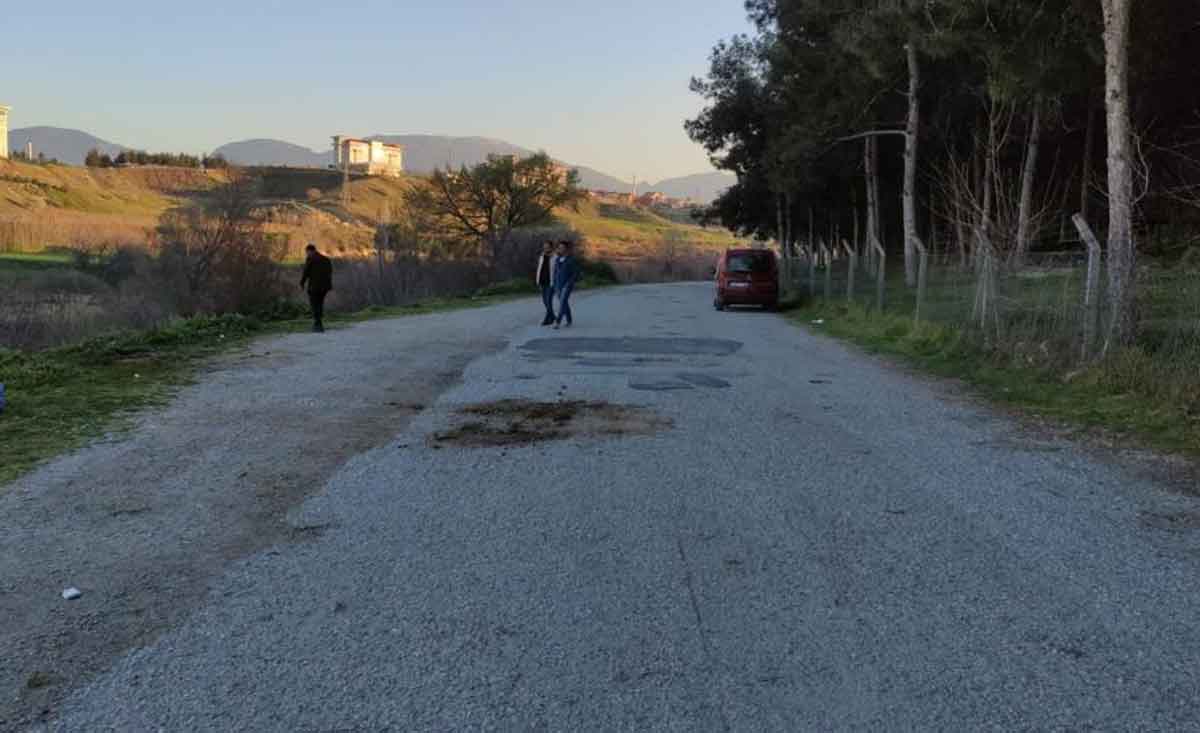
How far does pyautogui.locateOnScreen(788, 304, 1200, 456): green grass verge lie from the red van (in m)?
11.2

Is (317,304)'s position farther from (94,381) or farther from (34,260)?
(34,260)

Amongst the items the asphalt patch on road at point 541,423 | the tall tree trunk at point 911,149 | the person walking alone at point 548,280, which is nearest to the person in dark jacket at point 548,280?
the person walking alone at point 548,280

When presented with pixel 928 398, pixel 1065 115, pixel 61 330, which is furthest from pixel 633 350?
pixel 1065 115

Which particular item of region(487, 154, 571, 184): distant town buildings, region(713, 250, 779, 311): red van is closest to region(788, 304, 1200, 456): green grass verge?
region(713, 250, 779, 311): red van

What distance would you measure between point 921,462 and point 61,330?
2050cm

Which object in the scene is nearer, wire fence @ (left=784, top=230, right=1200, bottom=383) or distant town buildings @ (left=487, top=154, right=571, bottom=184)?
wire fence @ (left=784, top=230, right=1200, bottom=383)

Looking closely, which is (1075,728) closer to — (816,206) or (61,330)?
(61,330)

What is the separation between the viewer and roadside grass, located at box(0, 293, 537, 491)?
25.2ft

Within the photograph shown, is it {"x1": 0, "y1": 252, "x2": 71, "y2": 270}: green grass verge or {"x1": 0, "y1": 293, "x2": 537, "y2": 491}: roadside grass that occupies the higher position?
{"x1": 0, "y1": 252, "x2": 71, "y2": 270}: green grass verge

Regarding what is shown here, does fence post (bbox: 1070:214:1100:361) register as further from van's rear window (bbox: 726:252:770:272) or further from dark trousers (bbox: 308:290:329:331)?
van's rear window (bbox: 726:252:770:272)

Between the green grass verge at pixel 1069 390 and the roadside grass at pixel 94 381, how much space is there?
8514 millimetres

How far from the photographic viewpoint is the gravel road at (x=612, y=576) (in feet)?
11.2

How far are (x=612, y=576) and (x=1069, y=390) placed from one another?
24.5 ft

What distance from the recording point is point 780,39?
112 ft
